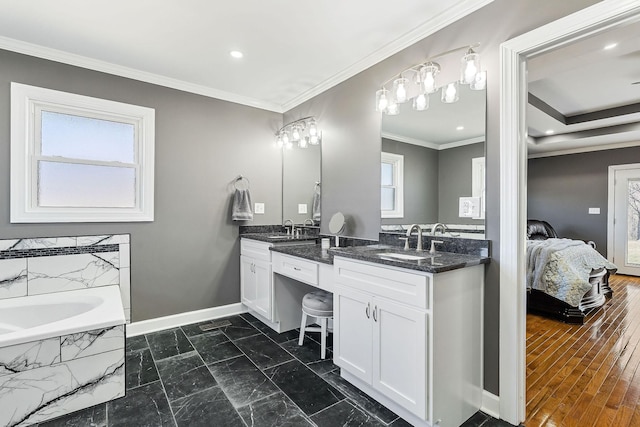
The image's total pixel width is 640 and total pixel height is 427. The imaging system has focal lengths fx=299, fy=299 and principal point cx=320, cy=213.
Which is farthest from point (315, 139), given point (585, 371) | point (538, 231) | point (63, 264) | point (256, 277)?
point (538, 231)

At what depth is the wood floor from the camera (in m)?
1.70

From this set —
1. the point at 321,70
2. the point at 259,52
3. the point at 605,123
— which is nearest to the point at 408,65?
the point at 321,70

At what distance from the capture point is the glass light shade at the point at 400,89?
2.17 m

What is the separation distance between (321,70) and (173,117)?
156cm

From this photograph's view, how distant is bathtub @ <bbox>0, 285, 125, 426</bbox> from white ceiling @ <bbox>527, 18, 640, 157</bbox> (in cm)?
310

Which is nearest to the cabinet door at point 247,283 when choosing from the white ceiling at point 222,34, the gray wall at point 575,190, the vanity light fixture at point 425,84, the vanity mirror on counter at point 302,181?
the vanity mirror on counter at point 302,181

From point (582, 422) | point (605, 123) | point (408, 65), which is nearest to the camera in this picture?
point (582, 422)

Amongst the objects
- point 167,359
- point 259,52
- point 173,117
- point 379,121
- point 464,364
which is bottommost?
point 167,359

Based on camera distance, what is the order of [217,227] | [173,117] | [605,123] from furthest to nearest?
[605,123] → [217,227] → [173,117]

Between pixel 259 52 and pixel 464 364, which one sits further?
pixel 259 52

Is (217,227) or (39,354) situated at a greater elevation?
(217,227)

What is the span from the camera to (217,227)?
3297 mm

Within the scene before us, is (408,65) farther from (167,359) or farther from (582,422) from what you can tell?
(167,359)

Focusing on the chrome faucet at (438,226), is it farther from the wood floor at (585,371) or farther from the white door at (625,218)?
the white door at (625,218)
